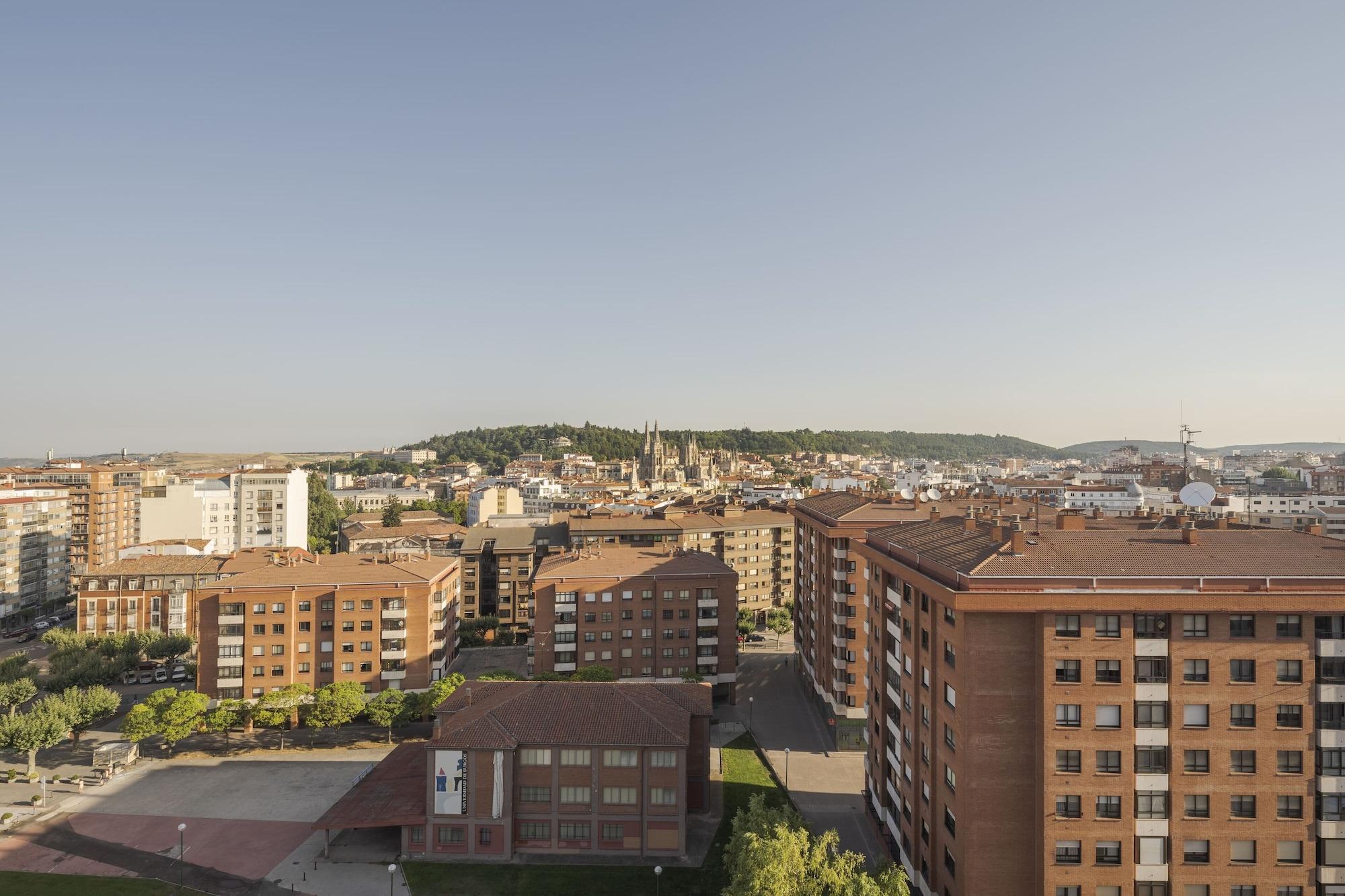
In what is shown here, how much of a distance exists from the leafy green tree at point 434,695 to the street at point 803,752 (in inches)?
920

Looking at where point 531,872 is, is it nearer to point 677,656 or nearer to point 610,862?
point 610,862

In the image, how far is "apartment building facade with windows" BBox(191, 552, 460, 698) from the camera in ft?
211

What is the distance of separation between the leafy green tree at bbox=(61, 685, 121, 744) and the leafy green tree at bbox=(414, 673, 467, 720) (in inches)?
949

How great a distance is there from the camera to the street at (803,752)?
47094mm

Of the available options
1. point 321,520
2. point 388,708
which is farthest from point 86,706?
point 321,520

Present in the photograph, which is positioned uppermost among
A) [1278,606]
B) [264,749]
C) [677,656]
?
[1278,606]

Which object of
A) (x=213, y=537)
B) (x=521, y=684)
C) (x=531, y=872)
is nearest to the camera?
(x=531, y=872)

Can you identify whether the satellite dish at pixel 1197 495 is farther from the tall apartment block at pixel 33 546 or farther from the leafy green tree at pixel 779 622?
the tall apartment block at pixel 33 546

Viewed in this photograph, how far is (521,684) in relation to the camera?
4928 cm

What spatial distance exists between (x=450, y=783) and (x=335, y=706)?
21210 mm

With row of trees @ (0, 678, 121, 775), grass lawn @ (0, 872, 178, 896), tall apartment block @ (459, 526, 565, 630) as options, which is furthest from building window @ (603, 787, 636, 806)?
tall apartment block @ (459, 526, 565, 630)

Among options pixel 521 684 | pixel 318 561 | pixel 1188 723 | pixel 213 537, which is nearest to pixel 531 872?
pixel 521 684

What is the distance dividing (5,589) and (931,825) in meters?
125

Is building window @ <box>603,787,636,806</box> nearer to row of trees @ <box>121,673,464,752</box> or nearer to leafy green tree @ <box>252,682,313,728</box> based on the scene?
row of trees @ <box>121,673,464,752</box>
